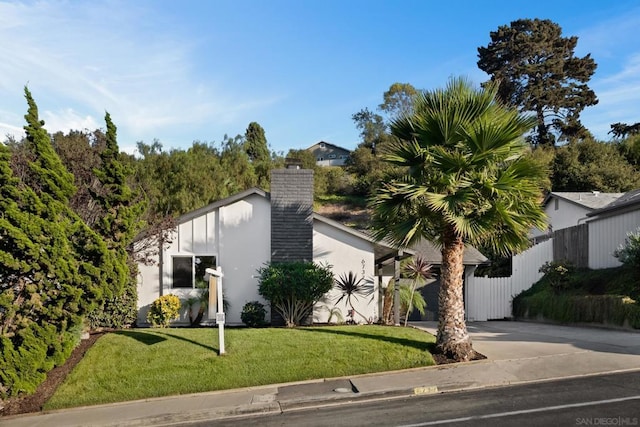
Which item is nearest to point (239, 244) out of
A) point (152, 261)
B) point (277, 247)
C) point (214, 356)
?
point (277, 247)

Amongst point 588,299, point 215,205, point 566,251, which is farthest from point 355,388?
point 566,251

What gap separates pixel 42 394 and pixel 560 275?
16398 mm

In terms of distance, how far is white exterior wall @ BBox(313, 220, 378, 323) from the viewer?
16.5 m

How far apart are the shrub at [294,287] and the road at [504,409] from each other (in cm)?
603

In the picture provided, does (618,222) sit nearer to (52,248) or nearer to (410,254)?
(410,254)

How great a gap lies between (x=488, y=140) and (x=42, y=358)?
10194 millimetres

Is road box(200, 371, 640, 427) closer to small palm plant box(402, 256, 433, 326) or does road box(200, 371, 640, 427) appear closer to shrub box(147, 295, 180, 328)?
small palm plant box(402, 256, 433, 326)

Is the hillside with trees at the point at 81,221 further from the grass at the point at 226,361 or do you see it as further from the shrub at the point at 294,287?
the shrub at the point at 294,287

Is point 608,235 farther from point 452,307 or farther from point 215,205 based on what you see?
point 215,205

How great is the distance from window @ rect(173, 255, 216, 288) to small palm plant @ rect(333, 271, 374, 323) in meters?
4.15

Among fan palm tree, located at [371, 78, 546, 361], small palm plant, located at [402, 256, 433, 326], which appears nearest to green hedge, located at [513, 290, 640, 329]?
small palm plant, located at [402, 256, 433, 326]

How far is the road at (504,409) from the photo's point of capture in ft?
23.8

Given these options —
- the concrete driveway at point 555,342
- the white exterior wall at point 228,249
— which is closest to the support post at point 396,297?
the concrete driveway at point 555,342

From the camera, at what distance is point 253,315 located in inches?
617
